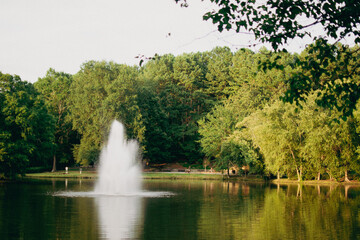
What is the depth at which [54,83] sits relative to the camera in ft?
252

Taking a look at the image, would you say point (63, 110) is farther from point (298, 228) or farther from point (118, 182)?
point (298, 228)

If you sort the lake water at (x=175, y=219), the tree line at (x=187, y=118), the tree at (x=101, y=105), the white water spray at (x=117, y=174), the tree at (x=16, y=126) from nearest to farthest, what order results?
the lake water at (x=175, y=219)
the white water spray at (x=117, y=174)
the tree at (x=16, y=126)
the tree line at (x=187, y=118)
the tree at (x=101, y=105)

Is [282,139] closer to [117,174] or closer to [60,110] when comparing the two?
[117,174]

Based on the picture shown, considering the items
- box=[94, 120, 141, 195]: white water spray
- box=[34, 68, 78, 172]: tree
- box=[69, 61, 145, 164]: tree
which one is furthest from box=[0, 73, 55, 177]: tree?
box=[34, 68, 78, 172]: tree

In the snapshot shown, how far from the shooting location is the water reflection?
619 inches

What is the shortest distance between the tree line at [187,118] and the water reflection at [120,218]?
1418 centimetres

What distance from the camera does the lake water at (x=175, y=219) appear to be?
15695 millimetres

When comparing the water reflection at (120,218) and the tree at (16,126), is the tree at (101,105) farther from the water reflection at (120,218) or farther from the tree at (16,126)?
the water reflection at (120,218)

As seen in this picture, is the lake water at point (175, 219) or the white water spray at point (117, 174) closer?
the lake water at point (175, 219)

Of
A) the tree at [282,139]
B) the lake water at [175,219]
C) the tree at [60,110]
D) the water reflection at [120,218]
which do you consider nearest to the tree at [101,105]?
the tree at [60,110]

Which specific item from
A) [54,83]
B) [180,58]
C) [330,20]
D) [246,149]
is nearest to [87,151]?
[54,83]

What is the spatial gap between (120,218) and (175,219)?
2.52 m

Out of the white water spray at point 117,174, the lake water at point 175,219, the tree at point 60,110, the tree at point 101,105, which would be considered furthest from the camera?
the tree at point 60,110

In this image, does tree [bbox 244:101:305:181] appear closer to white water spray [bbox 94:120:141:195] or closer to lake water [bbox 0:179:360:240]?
white water spray [bbox 94:120:141:195]
